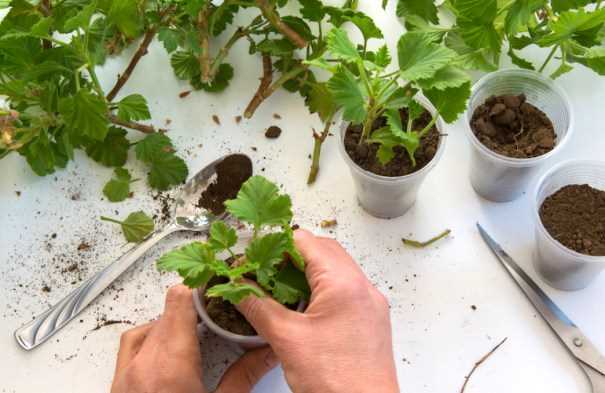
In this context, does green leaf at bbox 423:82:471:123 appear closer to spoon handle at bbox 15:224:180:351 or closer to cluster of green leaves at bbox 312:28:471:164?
cluster of green leaves at bbox 312:28:471:164

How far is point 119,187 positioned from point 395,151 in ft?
1.64

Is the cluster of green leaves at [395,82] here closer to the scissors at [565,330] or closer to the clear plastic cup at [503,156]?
the clear plastic cup at [503,156]

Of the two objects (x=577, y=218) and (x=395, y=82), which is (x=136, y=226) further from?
(x=577, y=218)

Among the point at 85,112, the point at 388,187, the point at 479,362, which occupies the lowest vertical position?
the point at 479,362

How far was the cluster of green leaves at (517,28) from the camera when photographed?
90 centimetres

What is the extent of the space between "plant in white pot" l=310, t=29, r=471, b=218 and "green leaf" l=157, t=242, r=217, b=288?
0.83ft

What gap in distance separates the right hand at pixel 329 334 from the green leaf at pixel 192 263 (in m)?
0.07

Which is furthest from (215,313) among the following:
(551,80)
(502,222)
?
(551,80)

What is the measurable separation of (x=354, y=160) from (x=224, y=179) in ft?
0.80

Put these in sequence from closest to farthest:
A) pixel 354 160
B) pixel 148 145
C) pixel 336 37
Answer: pixel 336 37, pixel 354 160, pixel 148 145

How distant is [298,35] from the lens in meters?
1.08

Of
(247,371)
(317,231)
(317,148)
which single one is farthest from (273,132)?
(247,371)

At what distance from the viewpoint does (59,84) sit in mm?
1021

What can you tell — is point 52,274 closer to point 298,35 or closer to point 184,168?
point 184,168
